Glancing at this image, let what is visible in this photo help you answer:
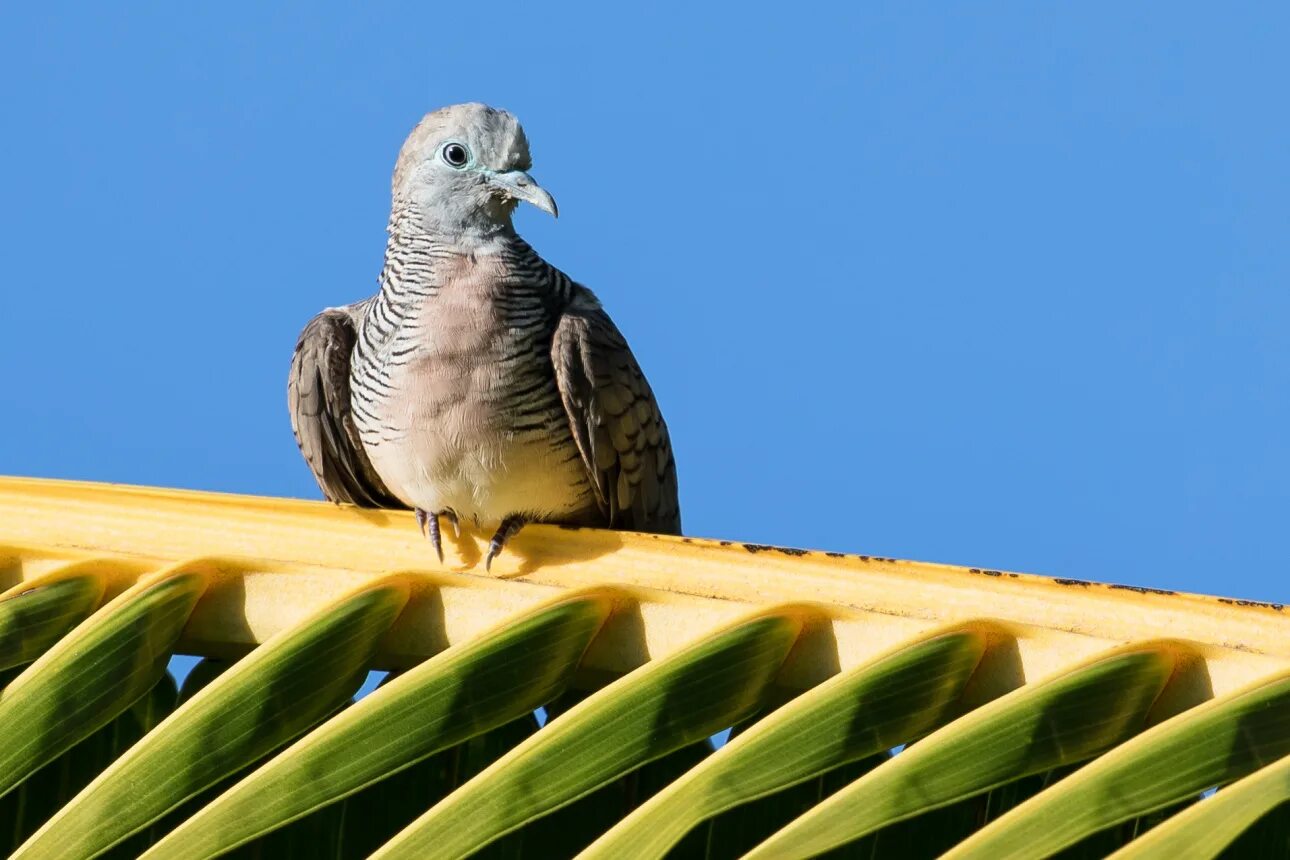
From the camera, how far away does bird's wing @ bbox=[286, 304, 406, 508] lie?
4.94 metres

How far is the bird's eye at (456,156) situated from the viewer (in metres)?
4.73

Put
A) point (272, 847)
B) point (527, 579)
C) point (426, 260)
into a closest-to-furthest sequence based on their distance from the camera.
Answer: point (272, 847) → point (527, 579) → point (426, 260)

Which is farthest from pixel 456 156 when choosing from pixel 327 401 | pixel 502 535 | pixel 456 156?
pixel 502 535

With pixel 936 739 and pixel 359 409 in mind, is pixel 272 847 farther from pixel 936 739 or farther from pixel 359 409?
pixel 359 409

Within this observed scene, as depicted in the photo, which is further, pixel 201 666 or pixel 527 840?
pixel 201 666

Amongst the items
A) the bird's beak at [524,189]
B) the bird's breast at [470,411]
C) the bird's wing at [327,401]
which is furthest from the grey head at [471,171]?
the bird's wing at [327,401]

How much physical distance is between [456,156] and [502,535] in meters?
1.23

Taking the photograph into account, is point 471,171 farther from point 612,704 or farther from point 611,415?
point 612,704

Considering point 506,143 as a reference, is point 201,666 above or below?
below

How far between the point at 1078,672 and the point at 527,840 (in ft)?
2.68

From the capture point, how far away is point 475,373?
→ 4.47 m

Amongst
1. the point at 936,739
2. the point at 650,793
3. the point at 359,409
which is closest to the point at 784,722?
the point at 936,739

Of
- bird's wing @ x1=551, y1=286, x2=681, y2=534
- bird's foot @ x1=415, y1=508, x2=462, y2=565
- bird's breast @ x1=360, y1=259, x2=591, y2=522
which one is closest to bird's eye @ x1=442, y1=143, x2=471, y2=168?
bird's breast @ x1=360, y1=259, x2=591, y2=522

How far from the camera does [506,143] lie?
4.72m
